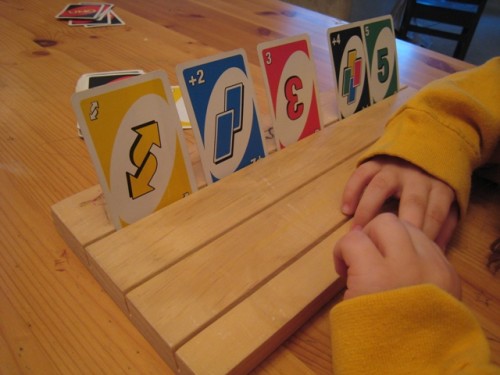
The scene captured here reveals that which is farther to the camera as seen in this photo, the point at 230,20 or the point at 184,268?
the point at 230,20

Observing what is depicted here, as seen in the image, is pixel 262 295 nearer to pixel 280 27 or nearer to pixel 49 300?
pixel 49 300

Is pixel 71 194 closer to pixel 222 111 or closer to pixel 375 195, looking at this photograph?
pixel 222 111

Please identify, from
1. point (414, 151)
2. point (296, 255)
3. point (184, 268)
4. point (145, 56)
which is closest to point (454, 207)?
point (414, 151)

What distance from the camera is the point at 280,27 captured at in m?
1.20

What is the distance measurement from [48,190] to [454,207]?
0.55 m

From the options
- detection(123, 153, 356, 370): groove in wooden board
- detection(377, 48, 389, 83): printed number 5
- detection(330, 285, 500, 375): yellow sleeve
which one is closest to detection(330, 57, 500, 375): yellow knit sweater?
detection(330, 285, 500, 375): yellow sleeve

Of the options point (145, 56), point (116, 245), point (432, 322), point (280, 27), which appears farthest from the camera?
point (280, 27)

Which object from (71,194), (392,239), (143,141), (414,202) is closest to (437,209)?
(414,202)

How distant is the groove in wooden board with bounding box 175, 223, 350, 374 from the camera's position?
0.34 metres

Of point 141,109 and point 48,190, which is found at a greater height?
point 141,109

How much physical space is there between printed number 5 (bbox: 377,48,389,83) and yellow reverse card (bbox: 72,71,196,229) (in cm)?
45

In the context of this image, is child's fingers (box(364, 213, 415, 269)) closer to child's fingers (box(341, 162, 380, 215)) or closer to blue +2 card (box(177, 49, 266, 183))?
child's fingers (box(341, 162, 380, 215))

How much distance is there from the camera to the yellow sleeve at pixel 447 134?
514 mm

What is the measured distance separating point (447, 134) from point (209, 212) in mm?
347
